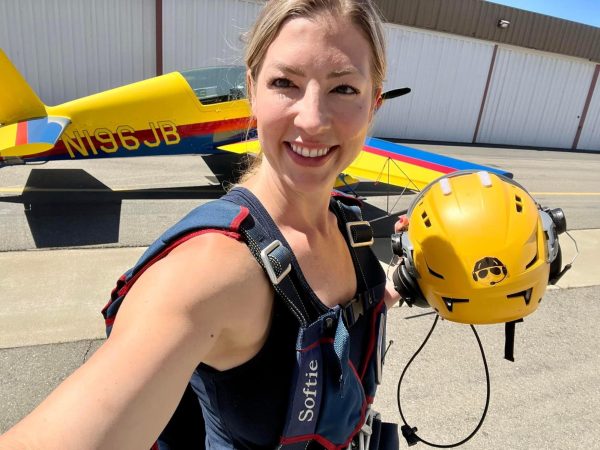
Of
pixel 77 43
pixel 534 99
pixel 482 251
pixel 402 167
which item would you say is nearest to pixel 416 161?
pixel 402 167

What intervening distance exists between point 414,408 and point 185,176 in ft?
22.8

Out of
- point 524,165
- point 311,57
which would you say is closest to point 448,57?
point 524,165

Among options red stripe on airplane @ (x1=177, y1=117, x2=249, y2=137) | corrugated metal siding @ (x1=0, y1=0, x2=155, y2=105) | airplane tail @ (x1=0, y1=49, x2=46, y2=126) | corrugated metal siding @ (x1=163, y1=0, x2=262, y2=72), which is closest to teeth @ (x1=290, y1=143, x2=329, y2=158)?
red stripe on airplane @ (x1=177, y1=117, x2=249, y2=137)

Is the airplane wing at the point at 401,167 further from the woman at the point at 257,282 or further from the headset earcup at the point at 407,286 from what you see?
the woman at the point at 257,282

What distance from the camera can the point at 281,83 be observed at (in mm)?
1021

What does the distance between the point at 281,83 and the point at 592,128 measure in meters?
29.1

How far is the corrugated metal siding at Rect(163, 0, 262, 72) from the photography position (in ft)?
46.6

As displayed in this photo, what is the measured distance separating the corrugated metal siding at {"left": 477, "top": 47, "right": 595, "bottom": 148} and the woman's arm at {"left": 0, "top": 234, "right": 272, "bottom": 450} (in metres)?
22.5

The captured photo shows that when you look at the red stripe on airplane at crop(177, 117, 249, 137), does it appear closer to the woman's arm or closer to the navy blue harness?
the navy blue harness

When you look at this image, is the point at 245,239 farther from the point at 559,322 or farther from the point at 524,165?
the point at 524,165

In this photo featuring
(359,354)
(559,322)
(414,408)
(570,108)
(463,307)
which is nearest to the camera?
(359,354)

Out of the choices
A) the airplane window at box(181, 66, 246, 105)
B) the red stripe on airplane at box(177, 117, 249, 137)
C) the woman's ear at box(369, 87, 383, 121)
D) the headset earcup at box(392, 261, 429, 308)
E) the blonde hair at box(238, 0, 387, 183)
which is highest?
the blonde hair at box(238, 0, 387, 183)

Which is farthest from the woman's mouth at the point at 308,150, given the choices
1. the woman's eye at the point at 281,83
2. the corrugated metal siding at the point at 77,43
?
the corrugated metal siding at the point at 77,43

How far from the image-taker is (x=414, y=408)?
2820 mm
